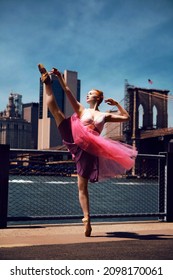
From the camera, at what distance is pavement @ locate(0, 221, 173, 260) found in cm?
302

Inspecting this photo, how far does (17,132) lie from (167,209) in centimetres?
12926

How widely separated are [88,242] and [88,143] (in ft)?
2.96

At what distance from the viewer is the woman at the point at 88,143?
13.0 feet

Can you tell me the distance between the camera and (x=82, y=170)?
4098 mm

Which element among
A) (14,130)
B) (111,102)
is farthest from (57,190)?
(14,130)

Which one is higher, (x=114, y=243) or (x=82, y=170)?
(x=82, y=170)

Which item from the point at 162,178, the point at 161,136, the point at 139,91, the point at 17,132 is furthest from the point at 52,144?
the point at 162,178

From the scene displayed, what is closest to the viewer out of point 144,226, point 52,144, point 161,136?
point 144,226

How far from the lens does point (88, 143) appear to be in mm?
3943

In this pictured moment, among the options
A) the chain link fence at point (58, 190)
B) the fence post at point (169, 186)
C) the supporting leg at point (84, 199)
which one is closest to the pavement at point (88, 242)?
the supporting leg at point (84, 199)

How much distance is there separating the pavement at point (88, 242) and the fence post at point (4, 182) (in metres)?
0.15

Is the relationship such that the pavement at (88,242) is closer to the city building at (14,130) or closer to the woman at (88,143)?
the woman at (88,143)

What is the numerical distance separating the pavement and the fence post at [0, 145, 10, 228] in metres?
0.15
